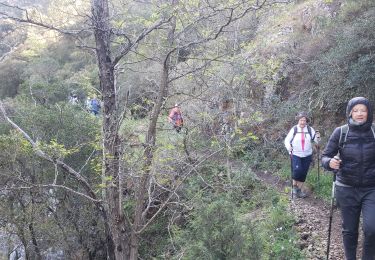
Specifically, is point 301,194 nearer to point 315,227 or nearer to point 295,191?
point 295,191

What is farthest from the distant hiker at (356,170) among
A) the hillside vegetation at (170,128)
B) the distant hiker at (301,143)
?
the distant hiker at (301,143)

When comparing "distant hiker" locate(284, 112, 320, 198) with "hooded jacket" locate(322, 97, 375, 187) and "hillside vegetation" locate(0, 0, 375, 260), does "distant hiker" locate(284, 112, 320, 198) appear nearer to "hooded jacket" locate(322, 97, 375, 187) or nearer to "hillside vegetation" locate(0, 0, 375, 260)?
"hillside vegetation" locate(0, 0, 375, 260)

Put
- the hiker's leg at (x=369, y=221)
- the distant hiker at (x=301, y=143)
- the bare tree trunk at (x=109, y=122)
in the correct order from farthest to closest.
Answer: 1. the distant hiker at (x=301, y=143)
2. the bare tree trunk at (x=109, y=122)
3. the hiker's leg at (x=369, y=221)

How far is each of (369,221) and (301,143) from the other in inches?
159

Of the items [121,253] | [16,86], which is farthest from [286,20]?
[16,86]

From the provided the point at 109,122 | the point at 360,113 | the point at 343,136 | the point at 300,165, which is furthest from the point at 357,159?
the point at 300,165

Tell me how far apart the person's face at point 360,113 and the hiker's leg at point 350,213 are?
0.73 meters

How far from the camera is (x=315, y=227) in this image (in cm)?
691

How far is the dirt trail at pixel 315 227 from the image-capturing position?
602 centimetres

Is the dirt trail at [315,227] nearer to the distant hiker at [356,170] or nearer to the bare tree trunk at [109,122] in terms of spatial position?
the distant hiker at [356,170]

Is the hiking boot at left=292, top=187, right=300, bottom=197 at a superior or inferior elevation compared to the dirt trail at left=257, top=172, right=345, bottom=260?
superior

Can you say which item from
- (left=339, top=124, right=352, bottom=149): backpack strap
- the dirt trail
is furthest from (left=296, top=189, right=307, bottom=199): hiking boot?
(left=339, top=124, right=352, bottom=149): backpack strap

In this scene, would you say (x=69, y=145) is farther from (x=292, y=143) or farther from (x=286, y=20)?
(x=286, y=20)

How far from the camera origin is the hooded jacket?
405cm
